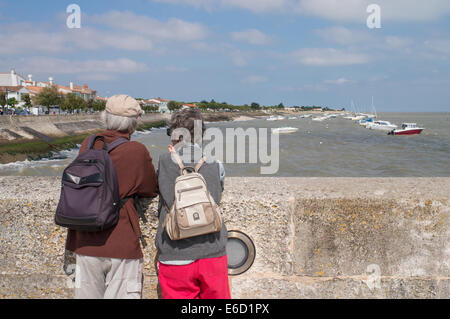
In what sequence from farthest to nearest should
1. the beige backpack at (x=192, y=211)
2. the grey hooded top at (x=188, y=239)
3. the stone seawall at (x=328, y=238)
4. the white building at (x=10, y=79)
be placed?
the white building at (x=10, y=79), the stone seawall at (x=328, y=238), the grey hooded top at (x=188, y=239), the beige backpack at (x=192, y=211)

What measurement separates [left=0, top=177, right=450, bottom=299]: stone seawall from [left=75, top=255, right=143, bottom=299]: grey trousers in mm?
329

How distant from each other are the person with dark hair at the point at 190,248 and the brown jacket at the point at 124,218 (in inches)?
4.0

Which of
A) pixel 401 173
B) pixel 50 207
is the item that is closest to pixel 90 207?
pixel 50 207

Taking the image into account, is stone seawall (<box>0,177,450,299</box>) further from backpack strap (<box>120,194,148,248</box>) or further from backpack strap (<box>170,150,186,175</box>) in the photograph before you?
backpack strap (<box>170,150,186,175</box>)

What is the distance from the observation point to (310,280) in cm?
220

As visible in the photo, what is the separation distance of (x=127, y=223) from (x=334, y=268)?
4.03 ft

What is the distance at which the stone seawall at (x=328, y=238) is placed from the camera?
2152 millimetres

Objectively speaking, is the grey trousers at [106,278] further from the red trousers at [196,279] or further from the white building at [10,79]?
the white building at [10,79]

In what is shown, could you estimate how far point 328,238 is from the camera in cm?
217

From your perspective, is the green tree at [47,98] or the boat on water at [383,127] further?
the boat on water at [383,127]

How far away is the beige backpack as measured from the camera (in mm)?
1684

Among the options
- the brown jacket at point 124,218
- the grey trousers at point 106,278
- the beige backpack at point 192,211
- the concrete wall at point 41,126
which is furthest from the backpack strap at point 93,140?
the concrete wall at point 41,126

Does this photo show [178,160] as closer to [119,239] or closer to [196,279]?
[119,239]
